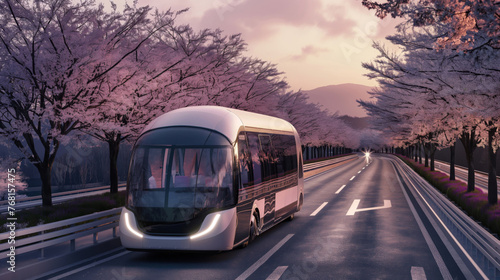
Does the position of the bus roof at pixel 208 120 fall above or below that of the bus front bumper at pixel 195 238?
above

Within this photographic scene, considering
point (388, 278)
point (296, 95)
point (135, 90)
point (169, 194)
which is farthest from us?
point (296, 95)

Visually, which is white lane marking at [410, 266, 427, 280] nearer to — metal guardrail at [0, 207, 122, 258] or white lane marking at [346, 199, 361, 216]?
metal guardrail at [0, 207, 122, 258]

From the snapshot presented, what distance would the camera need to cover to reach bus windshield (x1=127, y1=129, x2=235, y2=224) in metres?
9.10

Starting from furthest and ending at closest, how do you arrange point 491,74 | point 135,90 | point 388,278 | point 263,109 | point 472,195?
point 263,109, point 472,195, point 135,90, point 491,74, point 388,278

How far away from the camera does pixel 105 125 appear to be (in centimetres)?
1516

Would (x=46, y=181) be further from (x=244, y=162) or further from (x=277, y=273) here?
(x=277, y=273)

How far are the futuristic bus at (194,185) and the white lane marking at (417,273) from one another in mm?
3393

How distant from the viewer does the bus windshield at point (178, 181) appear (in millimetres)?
9102

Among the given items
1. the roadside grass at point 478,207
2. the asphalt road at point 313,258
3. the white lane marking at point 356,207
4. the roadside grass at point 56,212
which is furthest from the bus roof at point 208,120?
the roadside grass at point 478,207

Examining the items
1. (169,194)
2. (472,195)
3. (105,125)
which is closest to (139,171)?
(169,194)

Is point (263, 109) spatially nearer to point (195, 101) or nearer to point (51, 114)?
point (195, 101)

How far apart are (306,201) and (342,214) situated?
4.97 metres

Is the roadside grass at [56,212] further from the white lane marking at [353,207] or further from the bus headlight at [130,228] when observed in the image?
the white lane marking at [353,207]

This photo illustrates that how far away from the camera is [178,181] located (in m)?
9.30
